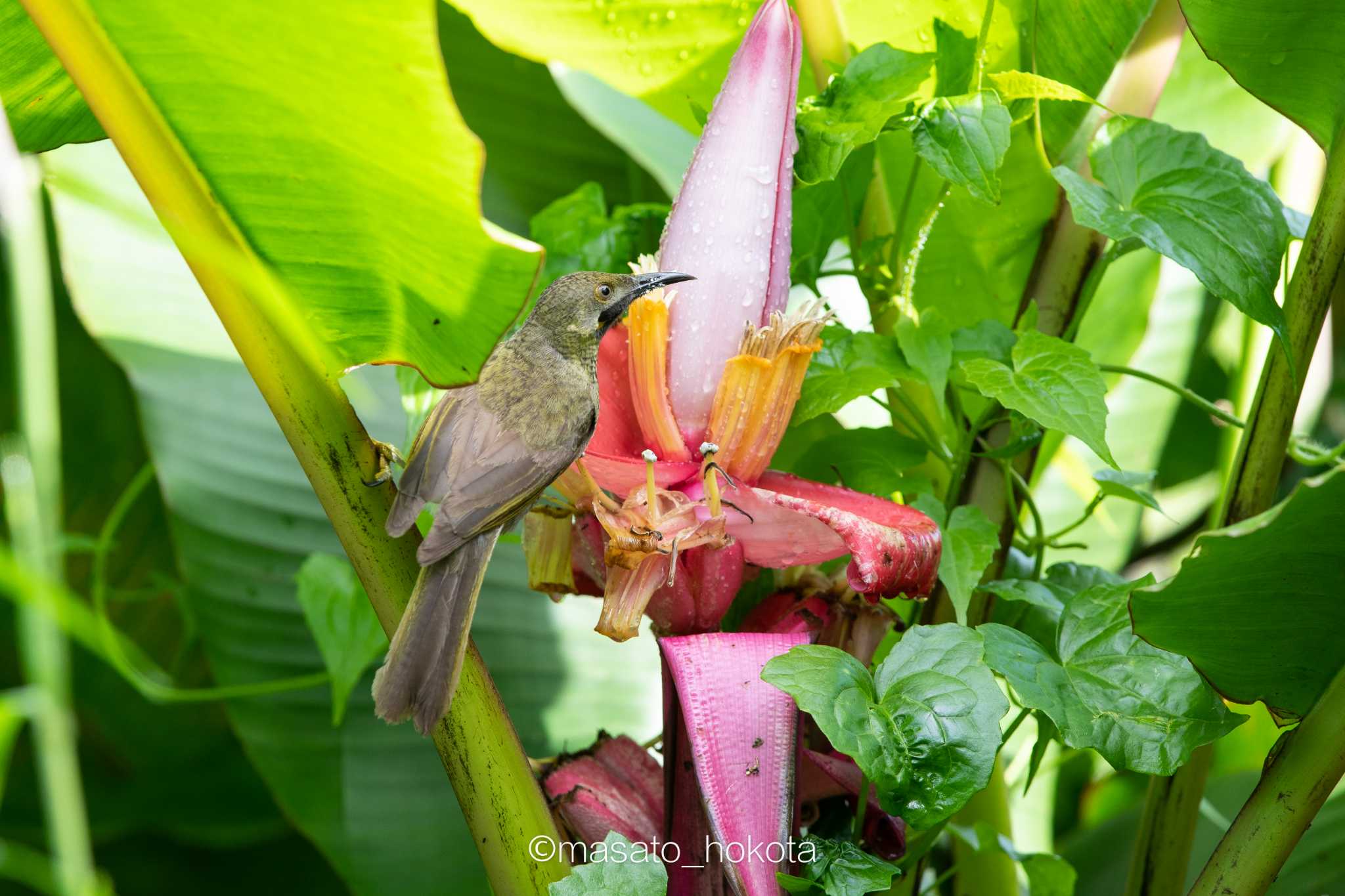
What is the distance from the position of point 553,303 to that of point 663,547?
26 centimetres

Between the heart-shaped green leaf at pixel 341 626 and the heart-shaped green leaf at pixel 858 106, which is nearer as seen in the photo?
the heart-shaped green leaf at pixel 858 106

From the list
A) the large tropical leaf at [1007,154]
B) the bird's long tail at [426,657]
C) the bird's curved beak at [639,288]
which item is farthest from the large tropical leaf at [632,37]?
the bird's long tail at [426,657]

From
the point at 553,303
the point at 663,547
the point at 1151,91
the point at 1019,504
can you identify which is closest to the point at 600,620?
the point at 663,547

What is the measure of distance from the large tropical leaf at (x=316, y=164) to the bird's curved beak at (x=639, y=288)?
150 mm

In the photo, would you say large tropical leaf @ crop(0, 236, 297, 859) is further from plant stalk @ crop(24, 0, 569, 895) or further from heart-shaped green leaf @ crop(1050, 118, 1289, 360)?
heart-shaped green leaf @ crop(1050, 118, 1289, 360)

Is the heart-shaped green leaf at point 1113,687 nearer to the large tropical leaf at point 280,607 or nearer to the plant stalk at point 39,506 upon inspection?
the plant stalk at point 39,506

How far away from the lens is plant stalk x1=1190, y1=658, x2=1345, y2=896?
576mm

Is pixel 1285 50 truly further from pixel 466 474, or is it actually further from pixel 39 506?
pixel 39 506

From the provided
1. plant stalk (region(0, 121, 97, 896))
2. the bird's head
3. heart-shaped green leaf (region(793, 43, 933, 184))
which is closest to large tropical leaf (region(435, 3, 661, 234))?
the bird's head

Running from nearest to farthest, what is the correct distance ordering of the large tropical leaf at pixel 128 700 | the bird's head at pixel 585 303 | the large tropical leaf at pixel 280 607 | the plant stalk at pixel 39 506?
the plant stalk at pixel 39 506, the bird's head at pixel 585 303, the large tropical leaf at pixel 280 607, the large tropical leaf at pixel 128 700

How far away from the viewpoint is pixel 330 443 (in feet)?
1.86

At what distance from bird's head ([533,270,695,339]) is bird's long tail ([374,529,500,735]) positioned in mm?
252

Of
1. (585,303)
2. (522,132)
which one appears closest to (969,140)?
(585,303)

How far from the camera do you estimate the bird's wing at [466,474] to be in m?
0.58
